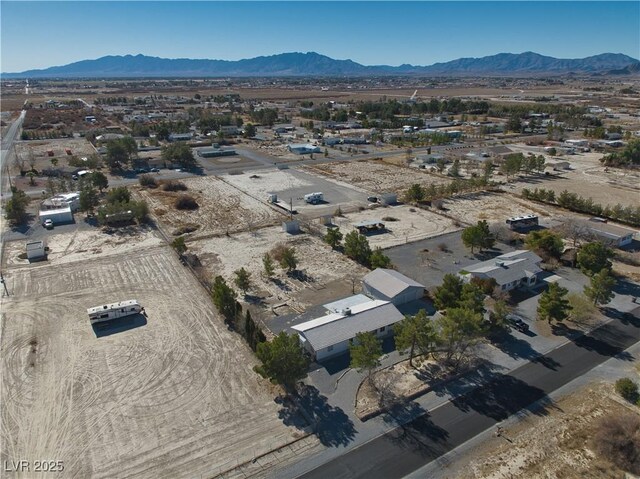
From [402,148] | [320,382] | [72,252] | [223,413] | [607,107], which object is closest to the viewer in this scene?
[223,413]

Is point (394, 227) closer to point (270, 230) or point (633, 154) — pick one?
point (270, 230)

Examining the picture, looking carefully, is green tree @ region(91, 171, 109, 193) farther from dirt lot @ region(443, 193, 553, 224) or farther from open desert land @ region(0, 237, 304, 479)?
dirt lot @ region(443, 193, 553, 224)

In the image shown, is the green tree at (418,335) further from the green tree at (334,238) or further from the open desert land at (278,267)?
the green tree at (334,238)

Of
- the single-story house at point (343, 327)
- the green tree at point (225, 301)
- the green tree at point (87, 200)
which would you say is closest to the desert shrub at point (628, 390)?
the single-story house at point (343, 327)

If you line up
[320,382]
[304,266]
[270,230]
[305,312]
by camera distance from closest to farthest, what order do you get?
[320,382] < [305,312] < [304,266] < [270,230]

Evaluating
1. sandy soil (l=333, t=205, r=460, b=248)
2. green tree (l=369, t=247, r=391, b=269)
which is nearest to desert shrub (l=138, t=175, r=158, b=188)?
sandy soil (l=333, t=205, r=460, b=248)

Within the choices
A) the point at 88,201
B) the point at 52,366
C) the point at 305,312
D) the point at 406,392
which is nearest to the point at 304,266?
the point at 305,312
